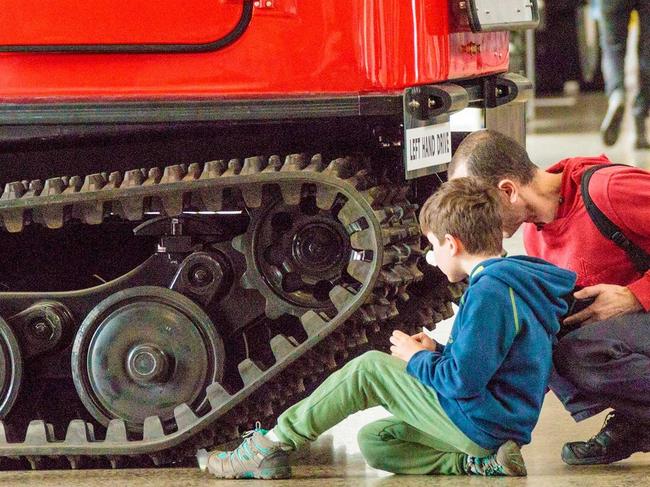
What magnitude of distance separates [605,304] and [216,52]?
4.01 feet

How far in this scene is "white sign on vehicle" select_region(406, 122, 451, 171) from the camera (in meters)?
3.80

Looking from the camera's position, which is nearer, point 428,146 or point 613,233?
point 613,233

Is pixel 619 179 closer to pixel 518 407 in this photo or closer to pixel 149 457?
pixel 518 407

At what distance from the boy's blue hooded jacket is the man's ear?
12.9 inches

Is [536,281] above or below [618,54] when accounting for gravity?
above

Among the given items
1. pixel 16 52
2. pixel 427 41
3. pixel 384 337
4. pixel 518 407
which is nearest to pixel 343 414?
pixel 518 407

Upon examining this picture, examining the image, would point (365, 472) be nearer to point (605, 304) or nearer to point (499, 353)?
point (499, 353)

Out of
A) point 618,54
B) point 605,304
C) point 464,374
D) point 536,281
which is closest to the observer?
point 464,374

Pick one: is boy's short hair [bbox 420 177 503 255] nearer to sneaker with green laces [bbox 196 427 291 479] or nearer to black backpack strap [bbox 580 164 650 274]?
black backpack strap [bbox 580 164 650 274]

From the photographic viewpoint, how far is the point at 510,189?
380 centimetres

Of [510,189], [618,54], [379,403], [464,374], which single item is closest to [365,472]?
[379,403]

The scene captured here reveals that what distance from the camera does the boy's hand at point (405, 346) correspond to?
3508mm

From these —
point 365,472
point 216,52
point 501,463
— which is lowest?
point 365,472

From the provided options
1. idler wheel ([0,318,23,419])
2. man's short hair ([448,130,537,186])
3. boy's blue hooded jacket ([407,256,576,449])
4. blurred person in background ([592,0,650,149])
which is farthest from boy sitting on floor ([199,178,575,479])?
blurred person in background ([592,0,650,149])
